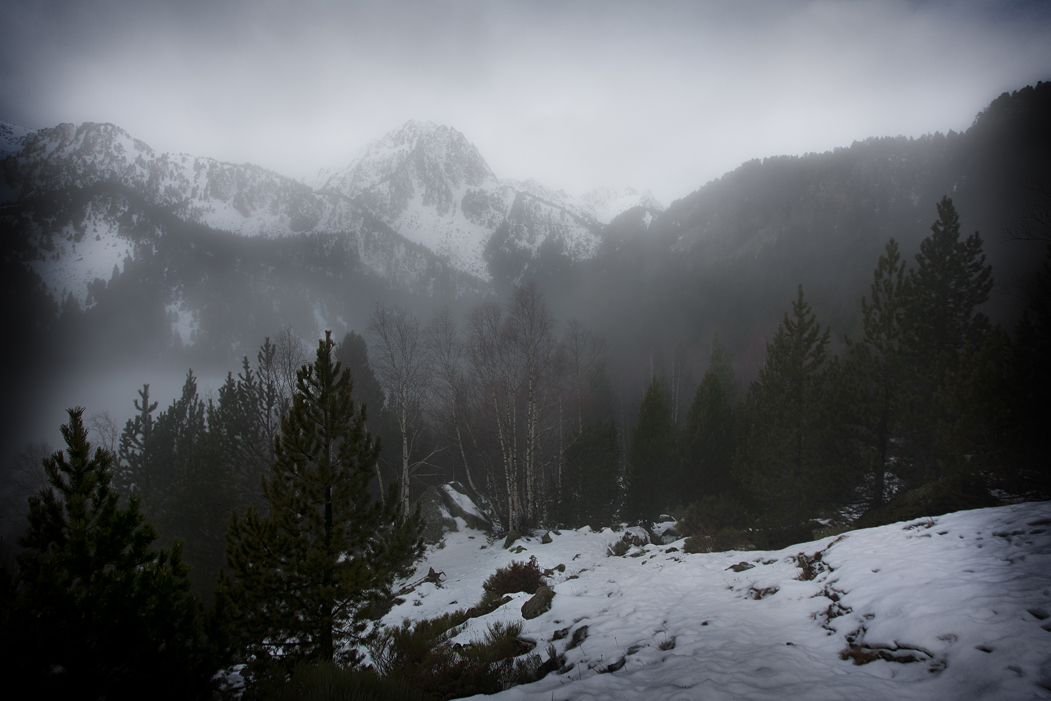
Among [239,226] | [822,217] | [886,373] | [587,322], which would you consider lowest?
[886,373]

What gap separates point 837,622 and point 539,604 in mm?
5119

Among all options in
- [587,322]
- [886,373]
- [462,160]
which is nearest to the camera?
[886,373]

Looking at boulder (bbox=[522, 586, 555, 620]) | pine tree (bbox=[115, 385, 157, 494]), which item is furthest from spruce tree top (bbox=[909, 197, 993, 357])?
pine tree (bbox=[115, 385, 157, 494])

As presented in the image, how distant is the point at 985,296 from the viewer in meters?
15.1

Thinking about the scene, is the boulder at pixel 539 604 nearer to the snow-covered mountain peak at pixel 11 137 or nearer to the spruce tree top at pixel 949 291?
the spruce tree top at pixel 949 291

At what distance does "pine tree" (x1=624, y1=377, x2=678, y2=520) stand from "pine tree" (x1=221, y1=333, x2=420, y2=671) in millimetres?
12019

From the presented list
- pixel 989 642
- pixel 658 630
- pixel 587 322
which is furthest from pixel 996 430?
pixel 587 322

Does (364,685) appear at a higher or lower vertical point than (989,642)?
lower

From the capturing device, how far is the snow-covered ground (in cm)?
377

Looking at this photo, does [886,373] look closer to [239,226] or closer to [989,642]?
[989,642]

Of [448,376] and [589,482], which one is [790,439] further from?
[448,376]

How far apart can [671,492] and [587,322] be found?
4697cm

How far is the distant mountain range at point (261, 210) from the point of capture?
315 ft

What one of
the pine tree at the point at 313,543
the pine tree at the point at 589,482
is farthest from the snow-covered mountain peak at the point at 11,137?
the pine tree at the point at 589,482
